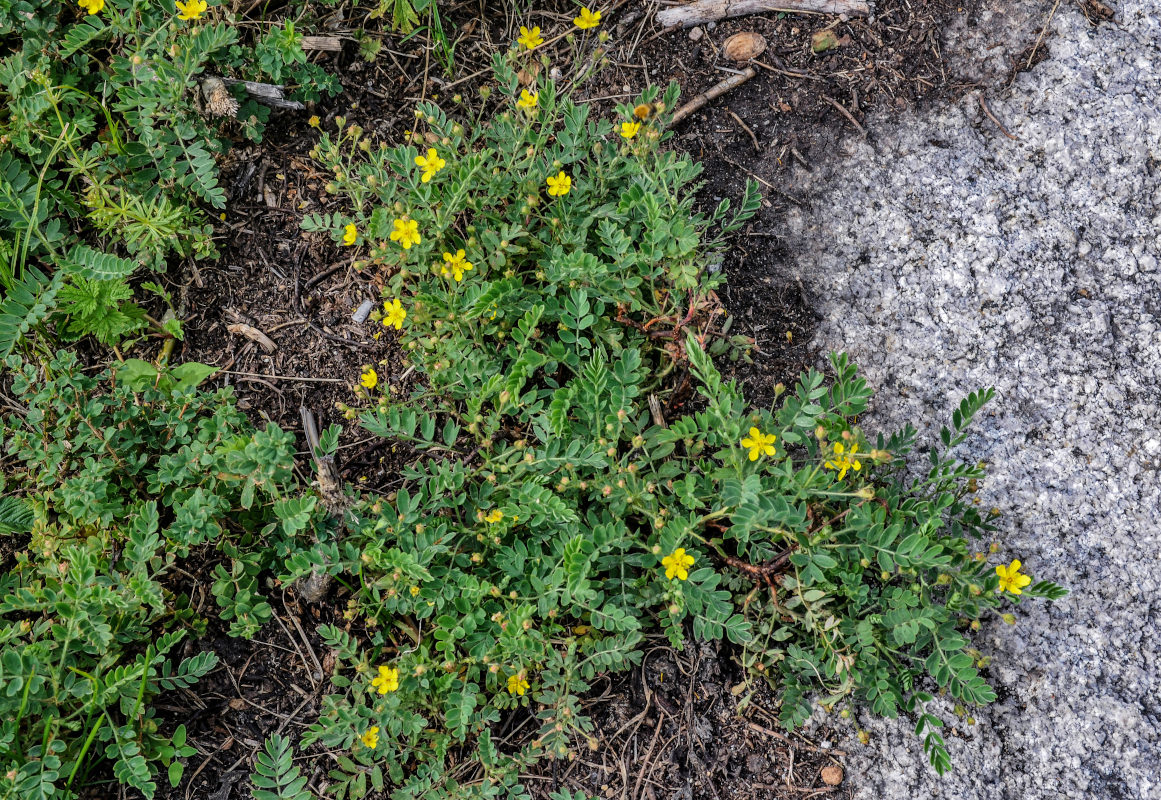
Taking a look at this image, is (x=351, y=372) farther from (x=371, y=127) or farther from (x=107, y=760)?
(x=107, y=760)

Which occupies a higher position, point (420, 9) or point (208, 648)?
point (420, 9)

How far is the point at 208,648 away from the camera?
309cm

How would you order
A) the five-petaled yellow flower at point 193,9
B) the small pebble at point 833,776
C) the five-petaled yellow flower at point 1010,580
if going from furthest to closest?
the five-petaled yellow flower at point 193,9 < the small pebble at point 833,776 < the five-petaled yellow flower at point 1010,580

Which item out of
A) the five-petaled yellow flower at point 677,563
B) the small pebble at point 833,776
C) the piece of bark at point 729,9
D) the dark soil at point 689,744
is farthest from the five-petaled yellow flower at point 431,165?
the small pebble at point 833,776

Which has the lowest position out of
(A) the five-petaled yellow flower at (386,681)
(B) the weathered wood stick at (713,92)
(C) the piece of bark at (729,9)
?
(A) the five-petaled yellow flower at (386,681)

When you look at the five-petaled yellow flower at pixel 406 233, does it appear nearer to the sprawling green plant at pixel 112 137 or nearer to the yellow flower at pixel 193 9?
the sprawling green plant at pixel 112 137

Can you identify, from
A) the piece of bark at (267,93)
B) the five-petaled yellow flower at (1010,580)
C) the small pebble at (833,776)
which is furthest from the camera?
the piece of bark at (267,93)

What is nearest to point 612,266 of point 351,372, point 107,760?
point 351,372

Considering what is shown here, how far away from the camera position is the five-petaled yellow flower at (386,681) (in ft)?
9.02

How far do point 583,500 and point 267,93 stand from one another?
7.50 ft

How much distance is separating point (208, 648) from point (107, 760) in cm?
49

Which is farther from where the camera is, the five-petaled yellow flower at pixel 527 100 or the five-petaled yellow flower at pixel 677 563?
the five-petaled yellow flower at pixel 527 100

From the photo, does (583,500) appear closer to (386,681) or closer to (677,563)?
(677,563)

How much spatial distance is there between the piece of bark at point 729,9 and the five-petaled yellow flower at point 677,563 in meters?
2.45
